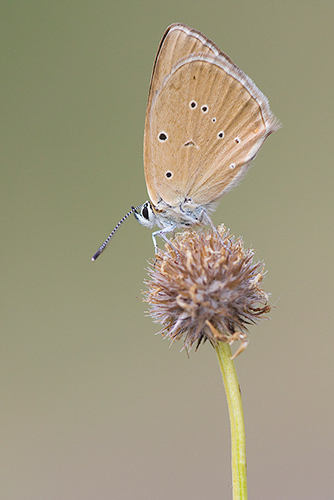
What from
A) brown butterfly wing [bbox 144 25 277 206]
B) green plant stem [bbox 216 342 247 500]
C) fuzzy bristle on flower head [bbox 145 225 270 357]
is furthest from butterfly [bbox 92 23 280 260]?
green plant stem [bbox 216 342 247 500]

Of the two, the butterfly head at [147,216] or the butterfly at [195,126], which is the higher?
the butterfly at [195,126]

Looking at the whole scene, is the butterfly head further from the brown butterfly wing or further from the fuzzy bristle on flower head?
the fuzzy bristle on flower head

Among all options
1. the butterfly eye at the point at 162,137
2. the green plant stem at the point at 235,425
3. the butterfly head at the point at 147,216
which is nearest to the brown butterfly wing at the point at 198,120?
the butterfly eye at the point at 162,137

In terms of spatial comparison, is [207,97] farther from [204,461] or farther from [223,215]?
[204,461]

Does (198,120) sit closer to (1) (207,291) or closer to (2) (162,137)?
(2) (162,137)

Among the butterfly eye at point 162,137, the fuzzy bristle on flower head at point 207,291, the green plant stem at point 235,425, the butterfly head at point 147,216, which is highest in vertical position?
the butterfly eye at point 162,137

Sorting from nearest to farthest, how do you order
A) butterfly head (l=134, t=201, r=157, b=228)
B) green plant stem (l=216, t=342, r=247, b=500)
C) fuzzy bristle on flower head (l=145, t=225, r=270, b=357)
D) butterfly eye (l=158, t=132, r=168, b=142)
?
green plant stem (l=216, t=342, r=247, b=500), fuzzy bristle on flower head (l=145, t=225, r=270, b=357), butterfly eye (l=158, t=132, r=168, b=142), butterfly head (l=134, t=201, r=157, b=228)

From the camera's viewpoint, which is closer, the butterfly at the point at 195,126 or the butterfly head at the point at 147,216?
the butterfly at the point at 195,126

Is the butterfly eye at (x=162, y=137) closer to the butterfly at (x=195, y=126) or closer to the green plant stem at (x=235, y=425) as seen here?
the butterfly at (x=195, y=126)
